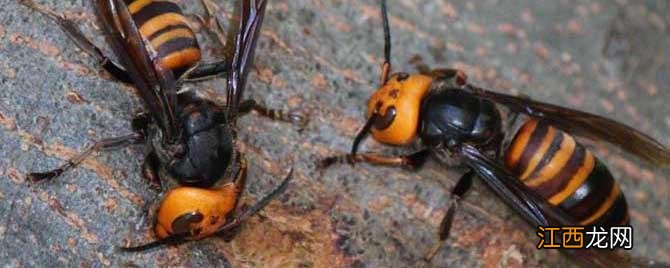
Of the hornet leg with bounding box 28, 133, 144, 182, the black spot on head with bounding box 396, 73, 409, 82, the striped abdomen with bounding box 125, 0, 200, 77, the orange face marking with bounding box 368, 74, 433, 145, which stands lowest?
the orange face marking with bounding box 368, 74, 433, 145

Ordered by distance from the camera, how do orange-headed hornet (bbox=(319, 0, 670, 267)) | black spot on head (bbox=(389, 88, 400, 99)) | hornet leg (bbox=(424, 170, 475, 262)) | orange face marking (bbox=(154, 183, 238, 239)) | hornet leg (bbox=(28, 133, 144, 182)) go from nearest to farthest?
hornet leg (bbox=(28, 133, 144, 182)), orange face marking (bbox=(154, 183, 238, 239)), hornet leg (bbox=(424, 170, 475, 262)), orange-headed hornet (bbox=(319, 0, 670, 267)), black spot on head (bbox=(389, 88, 400, 99))

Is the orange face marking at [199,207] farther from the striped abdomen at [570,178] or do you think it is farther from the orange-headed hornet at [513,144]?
the striped abdomen at [570,178]

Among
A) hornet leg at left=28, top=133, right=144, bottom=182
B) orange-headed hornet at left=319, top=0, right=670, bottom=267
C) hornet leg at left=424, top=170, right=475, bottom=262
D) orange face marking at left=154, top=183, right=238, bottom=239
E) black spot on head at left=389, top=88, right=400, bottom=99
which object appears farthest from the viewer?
black spot on head at left=389, top=88, right=400, bottom=99

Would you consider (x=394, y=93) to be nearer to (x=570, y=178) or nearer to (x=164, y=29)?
(x=570, y=178)

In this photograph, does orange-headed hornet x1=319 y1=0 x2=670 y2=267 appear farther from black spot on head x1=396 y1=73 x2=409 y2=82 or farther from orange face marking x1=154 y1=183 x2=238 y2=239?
orange face marking x1=154 y1=183 x2=238 y2=239

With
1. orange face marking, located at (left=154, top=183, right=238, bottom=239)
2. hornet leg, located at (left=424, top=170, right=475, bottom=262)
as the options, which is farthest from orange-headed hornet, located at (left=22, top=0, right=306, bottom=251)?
hornet leg, located at (left=424, top=170, right=475, bottom=262)

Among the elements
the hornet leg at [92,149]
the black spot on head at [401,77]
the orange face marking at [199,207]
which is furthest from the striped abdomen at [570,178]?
the hornet leg at [92,149]

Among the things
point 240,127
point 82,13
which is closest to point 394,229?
point 240,127
